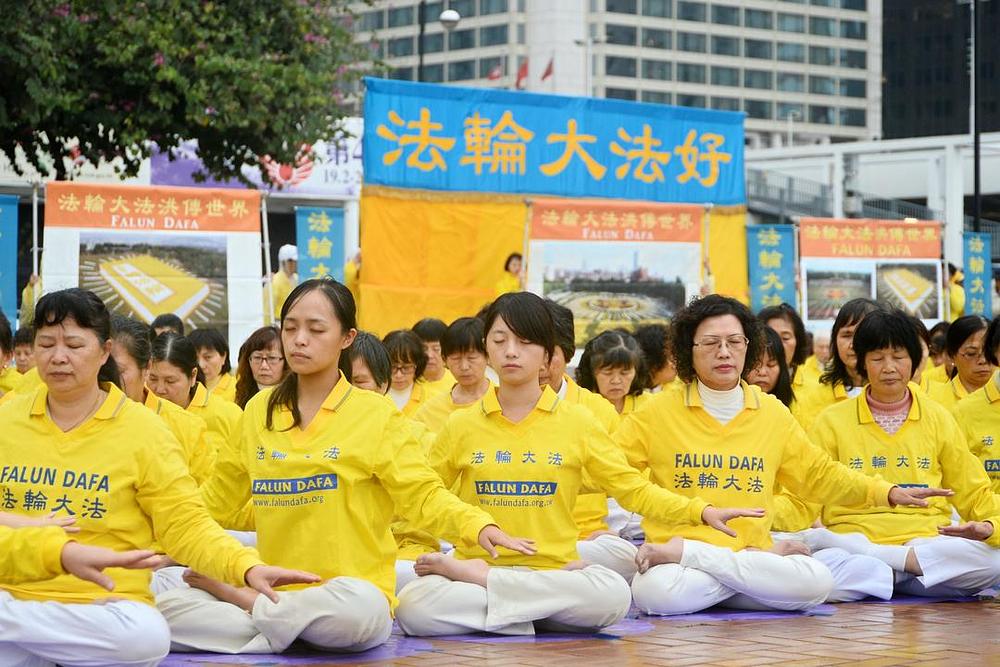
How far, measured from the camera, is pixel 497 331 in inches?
248

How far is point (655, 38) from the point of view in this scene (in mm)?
84062

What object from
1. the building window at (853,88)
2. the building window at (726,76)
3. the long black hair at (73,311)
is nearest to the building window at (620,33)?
the building window at (726,76)

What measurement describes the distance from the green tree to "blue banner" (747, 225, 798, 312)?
4832 millimetres

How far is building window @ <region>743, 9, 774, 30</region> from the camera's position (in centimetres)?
8662

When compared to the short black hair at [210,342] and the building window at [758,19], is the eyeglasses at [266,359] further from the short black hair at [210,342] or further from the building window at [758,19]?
the building window at [758,19]

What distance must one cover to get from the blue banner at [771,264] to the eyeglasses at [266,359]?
7.90 meters

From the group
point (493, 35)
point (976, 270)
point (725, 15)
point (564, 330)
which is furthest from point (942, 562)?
point (725, 15)

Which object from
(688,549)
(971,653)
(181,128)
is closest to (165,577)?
(688,549)

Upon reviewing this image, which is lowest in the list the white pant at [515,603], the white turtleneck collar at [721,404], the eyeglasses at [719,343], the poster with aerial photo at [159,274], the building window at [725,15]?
the white pant at [515,603]

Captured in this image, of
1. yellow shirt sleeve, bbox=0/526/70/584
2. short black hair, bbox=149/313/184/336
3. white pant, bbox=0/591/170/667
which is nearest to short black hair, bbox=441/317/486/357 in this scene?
short black hair, bbox=149/313/184/336

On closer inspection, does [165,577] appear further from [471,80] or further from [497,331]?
[471,80]

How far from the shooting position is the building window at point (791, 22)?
87625mm

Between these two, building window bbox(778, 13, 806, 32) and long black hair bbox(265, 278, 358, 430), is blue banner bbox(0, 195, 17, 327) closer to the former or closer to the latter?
long black hair bbox(265, 278, 358, 430)

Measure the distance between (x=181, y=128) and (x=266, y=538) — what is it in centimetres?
1194
